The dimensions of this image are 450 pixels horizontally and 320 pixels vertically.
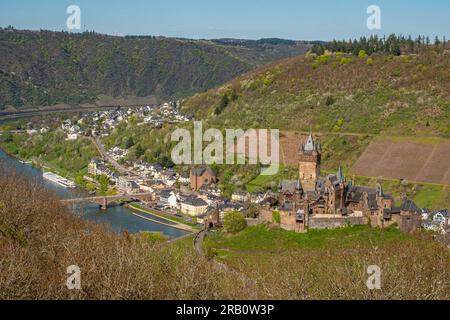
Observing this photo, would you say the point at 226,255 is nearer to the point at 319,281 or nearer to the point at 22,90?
the point at 319,281

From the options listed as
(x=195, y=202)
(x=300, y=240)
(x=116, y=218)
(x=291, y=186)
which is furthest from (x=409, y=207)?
(x=116, y=218)

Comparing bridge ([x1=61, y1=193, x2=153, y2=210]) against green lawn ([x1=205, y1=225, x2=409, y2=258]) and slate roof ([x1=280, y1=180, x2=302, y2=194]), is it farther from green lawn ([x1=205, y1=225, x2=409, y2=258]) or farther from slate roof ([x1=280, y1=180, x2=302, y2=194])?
green lawn ([x1=205, y1=225, x2=409, y2=258])

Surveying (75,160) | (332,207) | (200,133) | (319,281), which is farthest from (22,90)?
(319,281)

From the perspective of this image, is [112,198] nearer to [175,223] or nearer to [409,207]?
[175,223]

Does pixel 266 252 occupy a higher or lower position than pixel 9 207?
lower

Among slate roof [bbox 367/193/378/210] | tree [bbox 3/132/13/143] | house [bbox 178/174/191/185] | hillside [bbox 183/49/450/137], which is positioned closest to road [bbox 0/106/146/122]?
tree [bbox 3/132/13/143]

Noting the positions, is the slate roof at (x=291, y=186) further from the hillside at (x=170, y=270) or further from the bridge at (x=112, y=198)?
the bridge at (x=112, y=198)

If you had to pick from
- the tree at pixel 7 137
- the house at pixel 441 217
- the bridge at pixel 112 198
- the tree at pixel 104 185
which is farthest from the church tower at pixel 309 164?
the tree at pixel 7 137
